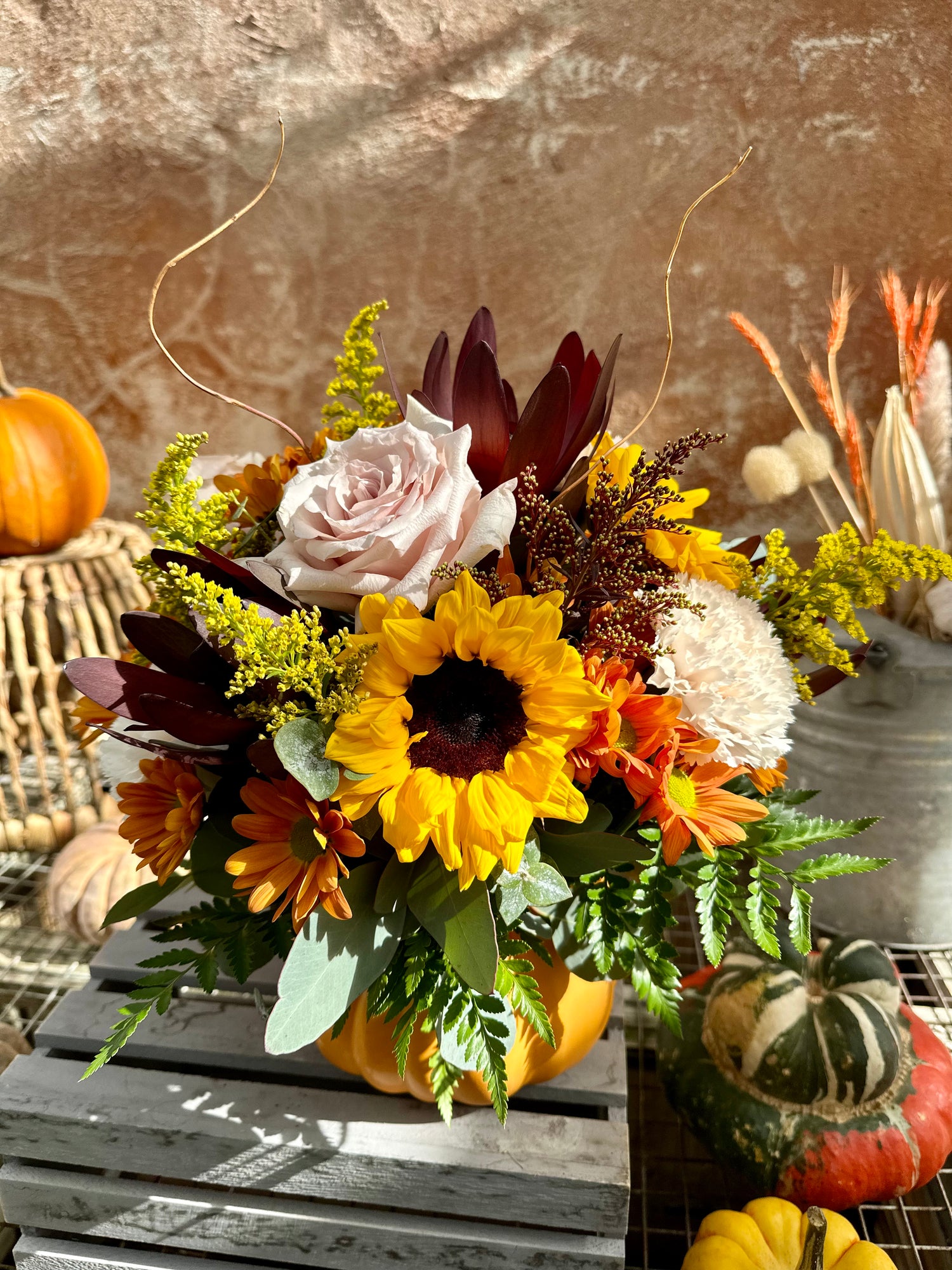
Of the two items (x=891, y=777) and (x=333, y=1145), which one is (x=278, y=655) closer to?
(x=333, y=1145)

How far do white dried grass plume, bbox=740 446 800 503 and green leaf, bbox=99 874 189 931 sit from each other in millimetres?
859

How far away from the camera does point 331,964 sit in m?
0.61

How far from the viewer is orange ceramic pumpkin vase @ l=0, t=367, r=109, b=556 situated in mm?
1328

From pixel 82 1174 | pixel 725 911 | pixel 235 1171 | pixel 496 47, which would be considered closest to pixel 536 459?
pixel 725 911

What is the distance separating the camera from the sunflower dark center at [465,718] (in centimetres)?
56

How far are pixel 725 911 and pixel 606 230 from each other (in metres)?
1.16

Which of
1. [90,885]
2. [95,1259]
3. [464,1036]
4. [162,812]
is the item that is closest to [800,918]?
[464,1036]

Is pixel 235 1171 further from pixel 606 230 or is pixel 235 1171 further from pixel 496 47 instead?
pixel 496 47

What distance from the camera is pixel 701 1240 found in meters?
0.78

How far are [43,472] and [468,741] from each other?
3.43ft

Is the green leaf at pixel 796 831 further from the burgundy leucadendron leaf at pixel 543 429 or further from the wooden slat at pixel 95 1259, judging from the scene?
the wooden slat at pixel 95 1259

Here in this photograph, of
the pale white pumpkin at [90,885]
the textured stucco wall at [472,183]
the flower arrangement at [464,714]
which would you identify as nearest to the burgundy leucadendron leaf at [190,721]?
the flower arrangement at [464,714]

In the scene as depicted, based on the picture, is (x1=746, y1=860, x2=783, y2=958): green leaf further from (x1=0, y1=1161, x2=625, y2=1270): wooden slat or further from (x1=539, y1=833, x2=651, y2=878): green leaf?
(x1=0, y1=1161, x2=625, y2=1270): wooden slat

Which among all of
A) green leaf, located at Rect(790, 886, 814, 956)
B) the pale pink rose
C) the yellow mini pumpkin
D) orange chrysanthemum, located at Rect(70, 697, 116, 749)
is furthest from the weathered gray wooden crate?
the pale pink rose
